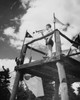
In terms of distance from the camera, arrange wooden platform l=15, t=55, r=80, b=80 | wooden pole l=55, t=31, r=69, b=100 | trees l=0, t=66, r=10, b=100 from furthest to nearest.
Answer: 1. trees l=0, t=66, r=10, b=100
2. wooden platform l=15, t=55, r=80, b=80
3. wooden pole l=55, t=31, r=69, b=100

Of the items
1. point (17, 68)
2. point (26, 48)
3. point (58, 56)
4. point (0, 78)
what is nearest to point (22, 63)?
point (17, 68)

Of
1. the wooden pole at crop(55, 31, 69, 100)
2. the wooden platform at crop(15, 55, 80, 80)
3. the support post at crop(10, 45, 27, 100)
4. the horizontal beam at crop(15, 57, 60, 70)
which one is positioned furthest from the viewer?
the support post at crop(10, 45, 27, 100)

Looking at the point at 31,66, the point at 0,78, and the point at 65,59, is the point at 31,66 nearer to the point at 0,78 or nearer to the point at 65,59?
the point at 65,59

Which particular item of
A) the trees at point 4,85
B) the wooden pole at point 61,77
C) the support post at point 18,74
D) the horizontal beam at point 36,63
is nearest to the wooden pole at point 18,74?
the support post at point 18,74

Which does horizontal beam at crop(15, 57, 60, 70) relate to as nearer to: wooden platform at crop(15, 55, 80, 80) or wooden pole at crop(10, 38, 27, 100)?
wooden platform at crop(15, 55, 80, 80)

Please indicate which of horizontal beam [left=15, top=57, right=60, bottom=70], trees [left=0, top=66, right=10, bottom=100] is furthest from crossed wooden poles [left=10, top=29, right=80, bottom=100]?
trees [left=0, top=66, right=10, bottom=100]

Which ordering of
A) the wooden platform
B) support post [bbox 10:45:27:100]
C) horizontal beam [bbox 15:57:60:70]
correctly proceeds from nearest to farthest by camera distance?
horizontal beam [bbox 15:57:60:70]
the wooden platform
support post [bbox 10:45:27:100]

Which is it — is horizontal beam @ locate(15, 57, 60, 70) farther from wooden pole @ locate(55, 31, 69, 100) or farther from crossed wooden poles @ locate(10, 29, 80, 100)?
wooden pole @ locate(55, 31, 69, 100)

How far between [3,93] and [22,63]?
19.3 m

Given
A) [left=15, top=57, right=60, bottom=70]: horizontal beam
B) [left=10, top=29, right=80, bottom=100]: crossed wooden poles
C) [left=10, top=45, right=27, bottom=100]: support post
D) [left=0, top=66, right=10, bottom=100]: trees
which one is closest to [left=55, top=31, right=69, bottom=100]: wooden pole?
[left=10, top=29, right=80, bottom=100]: crossed wooden poles

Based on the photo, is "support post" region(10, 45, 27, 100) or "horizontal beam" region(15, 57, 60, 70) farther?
"support post" region(10, 45, 27, 100)

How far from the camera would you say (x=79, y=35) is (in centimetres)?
566

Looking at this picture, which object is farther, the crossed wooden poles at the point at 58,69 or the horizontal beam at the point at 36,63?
the horizontal beam at the point at 36,63

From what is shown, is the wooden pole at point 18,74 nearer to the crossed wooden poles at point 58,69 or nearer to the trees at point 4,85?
the crossed wooden poles at point 58,69
